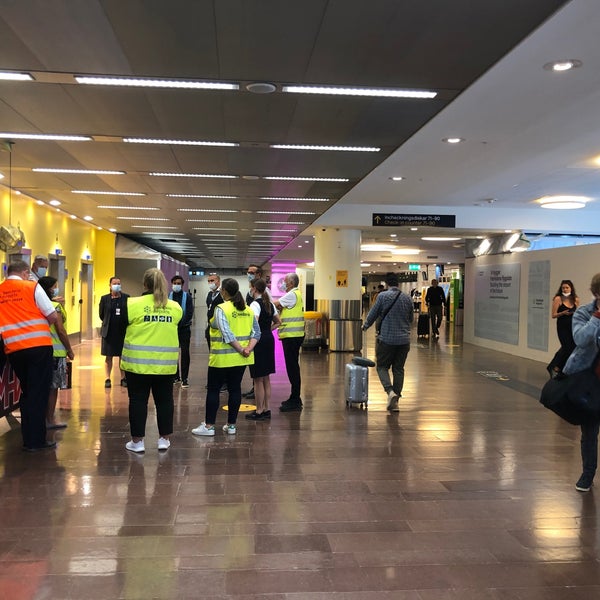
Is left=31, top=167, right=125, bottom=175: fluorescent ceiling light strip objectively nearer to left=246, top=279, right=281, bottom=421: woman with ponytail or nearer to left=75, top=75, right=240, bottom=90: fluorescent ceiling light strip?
left=246, top=279, right=281, bottom=421: woman with ponytail

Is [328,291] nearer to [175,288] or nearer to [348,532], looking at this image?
[175,288]

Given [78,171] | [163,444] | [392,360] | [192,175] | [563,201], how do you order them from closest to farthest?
[163,444] < [392,360] < [78,171] < [192,175] < [563,201]

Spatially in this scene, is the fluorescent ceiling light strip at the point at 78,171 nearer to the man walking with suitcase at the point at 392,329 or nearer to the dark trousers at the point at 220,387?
the dark trousers at the point at 220,387

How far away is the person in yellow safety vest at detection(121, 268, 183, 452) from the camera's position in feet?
→ 15.1

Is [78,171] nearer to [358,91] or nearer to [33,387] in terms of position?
[33,387]

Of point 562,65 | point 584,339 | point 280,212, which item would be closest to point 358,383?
point 584,339

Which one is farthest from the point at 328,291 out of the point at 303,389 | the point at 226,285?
the point at 226,285

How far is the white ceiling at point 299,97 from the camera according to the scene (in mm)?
3193

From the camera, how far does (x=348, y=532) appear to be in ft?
10.9

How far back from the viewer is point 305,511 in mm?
3637

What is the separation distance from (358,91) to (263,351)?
2890mm

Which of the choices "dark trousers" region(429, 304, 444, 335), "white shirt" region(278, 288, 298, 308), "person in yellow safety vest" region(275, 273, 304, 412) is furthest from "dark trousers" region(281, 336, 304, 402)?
"dark trousers" region(429, 304, 444, 335)

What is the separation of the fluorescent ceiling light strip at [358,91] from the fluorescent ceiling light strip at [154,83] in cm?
46

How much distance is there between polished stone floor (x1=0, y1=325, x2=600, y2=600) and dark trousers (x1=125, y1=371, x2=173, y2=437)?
10.4 inches
